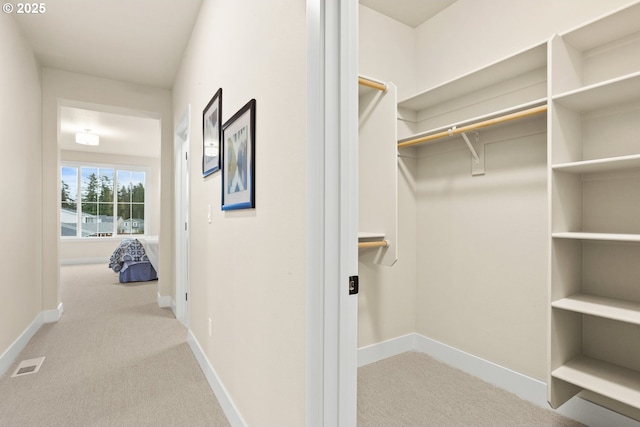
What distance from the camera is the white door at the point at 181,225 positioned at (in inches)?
140

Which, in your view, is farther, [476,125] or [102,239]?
[102,239]

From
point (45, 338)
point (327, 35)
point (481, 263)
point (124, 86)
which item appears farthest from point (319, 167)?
point (124, 86)

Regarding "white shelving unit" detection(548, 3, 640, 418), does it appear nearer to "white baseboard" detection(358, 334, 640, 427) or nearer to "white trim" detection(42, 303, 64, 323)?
"white baseboard" detection(358, 334, 640, 427)

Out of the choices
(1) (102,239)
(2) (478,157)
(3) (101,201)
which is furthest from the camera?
(3) (101,201)

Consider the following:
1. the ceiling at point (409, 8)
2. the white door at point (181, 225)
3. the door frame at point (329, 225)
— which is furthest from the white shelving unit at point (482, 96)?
the white door at point (181, 225)

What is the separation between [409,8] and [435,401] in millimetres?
2818

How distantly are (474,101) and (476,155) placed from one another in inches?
16.3

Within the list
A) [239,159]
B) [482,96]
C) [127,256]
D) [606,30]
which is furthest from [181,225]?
[606,30]

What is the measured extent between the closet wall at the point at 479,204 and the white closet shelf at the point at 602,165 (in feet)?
1.17

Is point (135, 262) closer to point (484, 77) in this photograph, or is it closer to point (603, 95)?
point (484, 77)

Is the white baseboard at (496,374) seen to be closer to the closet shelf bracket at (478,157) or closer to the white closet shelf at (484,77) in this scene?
the closet shelf bracket at (478,157)

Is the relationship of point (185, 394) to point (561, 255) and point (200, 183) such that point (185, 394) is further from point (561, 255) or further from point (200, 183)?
point (561, 255)

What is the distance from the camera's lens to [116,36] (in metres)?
2.96

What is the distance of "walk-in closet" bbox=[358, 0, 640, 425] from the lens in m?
1.65
